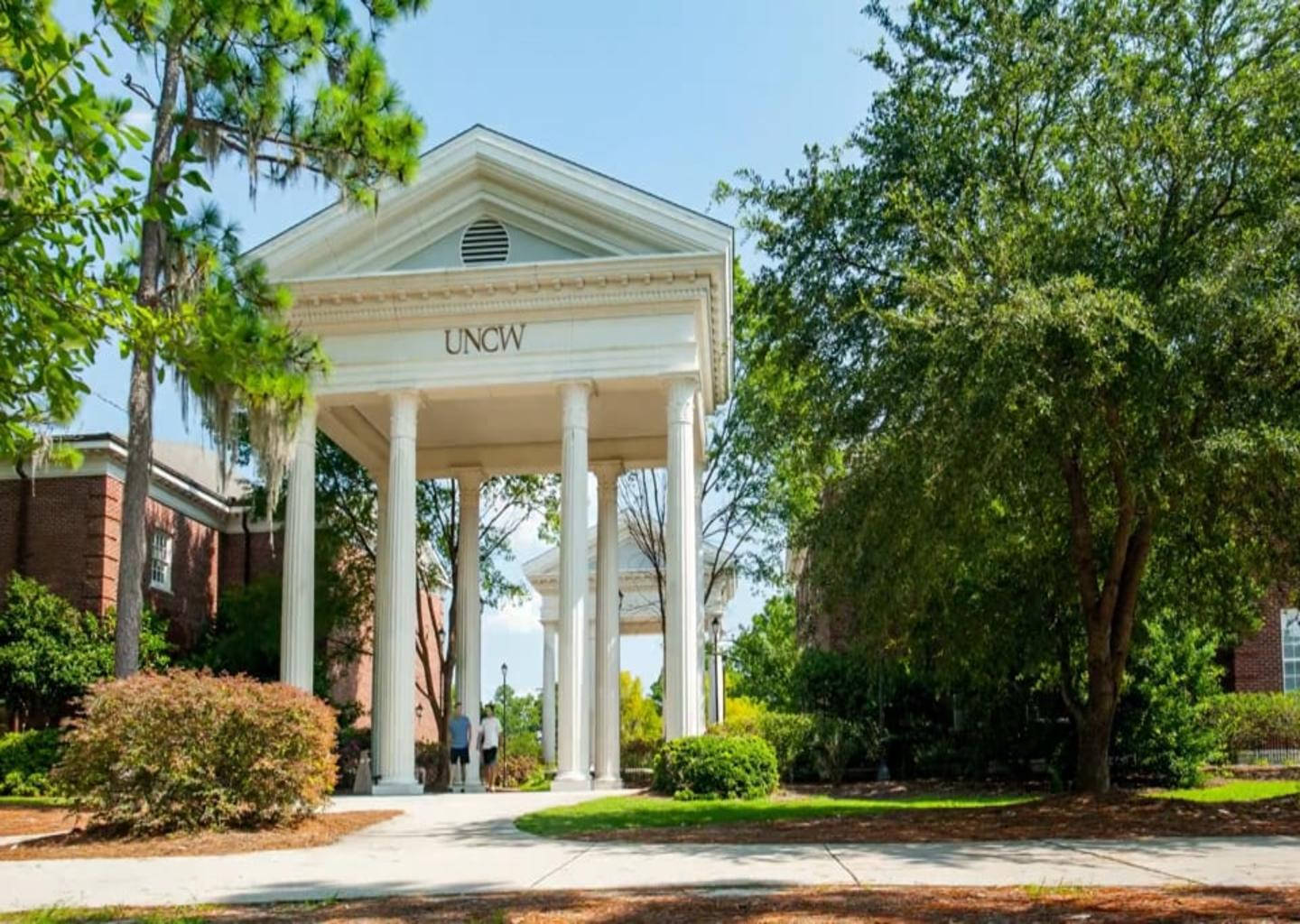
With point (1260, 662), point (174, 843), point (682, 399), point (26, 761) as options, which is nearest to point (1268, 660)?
point (1260, 662)

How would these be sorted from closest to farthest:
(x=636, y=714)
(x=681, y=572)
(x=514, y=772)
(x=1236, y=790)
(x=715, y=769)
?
(x=715, y=769) < (x=1236, y=790) < (x=681, y=572) < (x=514, y=772) < (x=636, y=714)

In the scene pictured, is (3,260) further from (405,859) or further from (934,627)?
(934,627)

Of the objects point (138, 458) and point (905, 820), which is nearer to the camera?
point (905, 820)

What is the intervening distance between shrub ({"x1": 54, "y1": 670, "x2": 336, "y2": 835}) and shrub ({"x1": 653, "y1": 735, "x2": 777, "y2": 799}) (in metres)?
5.98

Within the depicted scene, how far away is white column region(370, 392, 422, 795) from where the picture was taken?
2262cm

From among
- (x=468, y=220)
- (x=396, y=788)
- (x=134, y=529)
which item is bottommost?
(x=396, y=788)

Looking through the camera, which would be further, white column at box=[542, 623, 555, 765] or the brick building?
white column at box=[542, 623, 555, 765]

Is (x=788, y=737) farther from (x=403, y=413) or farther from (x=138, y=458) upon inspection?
(x=138, y=458)

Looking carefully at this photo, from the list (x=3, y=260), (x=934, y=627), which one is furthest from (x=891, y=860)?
(x=934, y=627)

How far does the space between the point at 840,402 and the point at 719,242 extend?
683cm

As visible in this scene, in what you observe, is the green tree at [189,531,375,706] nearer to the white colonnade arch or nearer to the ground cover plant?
the white colonnade arch

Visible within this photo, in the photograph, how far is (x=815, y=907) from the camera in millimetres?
8117

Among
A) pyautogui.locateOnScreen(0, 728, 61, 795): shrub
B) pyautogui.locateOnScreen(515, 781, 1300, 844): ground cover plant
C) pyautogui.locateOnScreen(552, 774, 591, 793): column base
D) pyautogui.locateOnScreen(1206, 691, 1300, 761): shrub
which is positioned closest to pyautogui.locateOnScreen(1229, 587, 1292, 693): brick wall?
pyautogui.locateOnScreen(1206, 691, 1300, 761): shrub

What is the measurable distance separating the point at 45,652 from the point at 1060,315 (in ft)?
77.9
